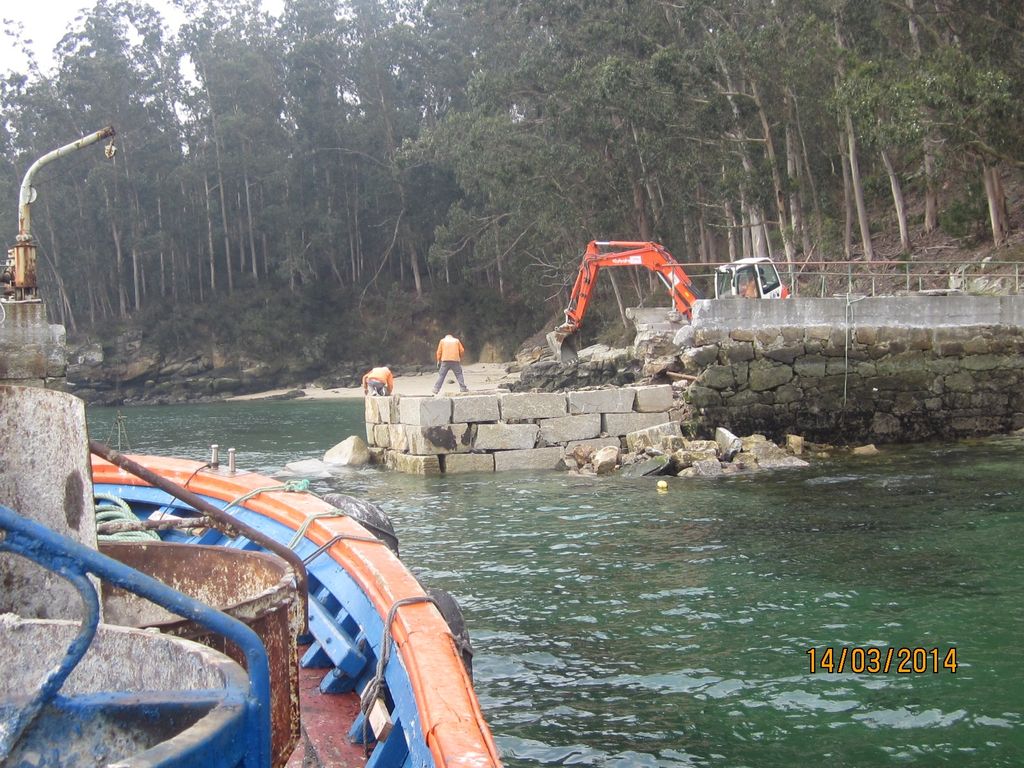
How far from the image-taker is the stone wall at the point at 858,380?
51.8 ft

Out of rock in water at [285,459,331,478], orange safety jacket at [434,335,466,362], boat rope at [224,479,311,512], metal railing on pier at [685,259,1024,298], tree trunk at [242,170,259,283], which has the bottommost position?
rock in water at [285,459,331,478]

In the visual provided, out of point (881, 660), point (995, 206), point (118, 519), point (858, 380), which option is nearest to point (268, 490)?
point (118, 519)

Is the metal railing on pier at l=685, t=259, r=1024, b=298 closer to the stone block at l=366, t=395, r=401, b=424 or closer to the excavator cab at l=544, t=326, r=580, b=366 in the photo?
the excavator cab at l=544, t=326, r=580, b=366

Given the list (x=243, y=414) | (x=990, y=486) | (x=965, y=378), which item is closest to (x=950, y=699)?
(x=990, y=486)

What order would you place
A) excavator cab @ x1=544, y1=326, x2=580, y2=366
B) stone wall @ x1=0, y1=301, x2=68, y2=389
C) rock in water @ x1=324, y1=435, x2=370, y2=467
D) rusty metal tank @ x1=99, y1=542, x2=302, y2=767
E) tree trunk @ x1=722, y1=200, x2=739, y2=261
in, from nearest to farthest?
1. rusty metal tank @ x1=99, y1=542, x2=302, y2=767
2. stone wall @ x1=0, y1=301, x2=68, y2=389
3. rock in water @ x1=324, y1=435, x2=370, y2=467
4. excavator cab @ x1=544, y1=326, x2=580, y2=366
5. tree trunk @ x1=722, y1=200, x2=739, y2=261

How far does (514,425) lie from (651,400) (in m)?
2.31

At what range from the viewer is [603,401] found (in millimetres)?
15812

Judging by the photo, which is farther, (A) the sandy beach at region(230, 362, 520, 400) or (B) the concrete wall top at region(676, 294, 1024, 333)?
(A) the sandy beach at region(230, 362, 520, 400)

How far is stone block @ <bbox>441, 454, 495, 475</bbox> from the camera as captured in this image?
1524 centimetres

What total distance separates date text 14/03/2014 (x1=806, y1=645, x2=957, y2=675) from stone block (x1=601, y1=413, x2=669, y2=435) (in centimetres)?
964

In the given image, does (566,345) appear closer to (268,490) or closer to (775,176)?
(775,176)

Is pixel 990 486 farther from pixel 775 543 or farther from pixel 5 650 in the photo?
pixel 5 650

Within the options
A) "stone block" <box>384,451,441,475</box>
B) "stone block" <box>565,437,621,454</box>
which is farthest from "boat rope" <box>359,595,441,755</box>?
"stone block" <box>565,437,621,454</box>

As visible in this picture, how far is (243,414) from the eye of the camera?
34000 millimetres
